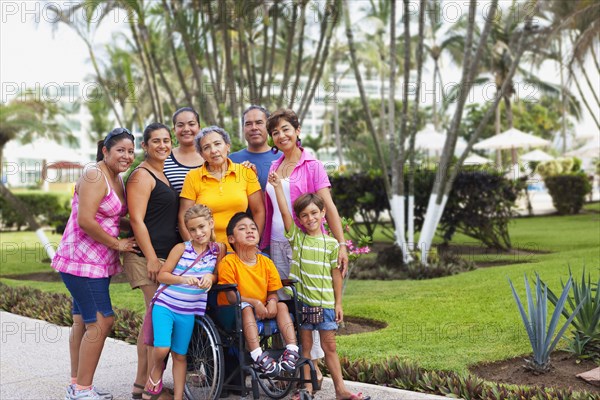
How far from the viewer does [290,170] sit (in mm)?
4852

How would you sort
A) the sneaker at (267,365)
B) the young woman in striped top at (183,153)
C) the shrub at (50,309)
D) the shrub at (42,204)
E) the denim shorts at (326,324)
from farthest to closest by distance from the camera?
the shrub at (42,204) < the shrub at (50,309) < the young woman in striped top at (183,153) < the denim shorts at (326,324) < the sneaker at (267,365)

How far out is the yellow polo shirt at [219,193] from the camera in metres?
4.63

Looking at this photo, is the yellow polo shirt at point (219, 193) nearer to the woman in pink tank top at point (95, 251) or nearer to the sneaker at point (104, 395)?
the woman in pink tank top at point (95, 251)

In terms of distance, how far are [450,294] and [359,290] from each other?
1447 millimetres

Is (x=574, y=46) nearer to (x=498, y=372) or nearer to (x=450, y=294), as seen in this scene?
(x=450, y=294)

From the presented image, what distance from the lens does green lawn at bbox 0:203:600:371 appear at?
5.88 meters

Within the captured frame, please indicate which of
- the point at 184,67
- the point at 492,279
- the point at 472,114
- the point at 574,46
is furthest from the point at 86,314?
the point at 472,114

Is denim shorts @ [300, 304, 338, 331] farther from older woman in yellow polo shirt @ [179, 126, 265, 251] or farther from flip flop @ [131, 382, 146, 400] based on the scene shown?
flip flop @ [131, 382, 146, 400]

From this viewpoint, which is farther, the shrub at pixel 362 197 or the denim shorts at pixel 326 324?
the shrub at pixel 362 197

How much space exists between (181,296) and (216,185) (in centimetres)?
75

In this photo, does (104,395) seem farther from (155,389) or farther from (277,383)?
(277,383)

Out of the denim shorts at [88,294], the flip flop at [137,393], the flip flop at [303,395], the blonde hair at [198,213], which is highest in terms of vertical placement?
the blonde hair at [198,213]

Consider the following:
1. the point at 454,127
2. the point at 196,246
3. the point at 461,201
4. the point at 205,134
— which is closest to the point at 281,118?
the point at 205,134

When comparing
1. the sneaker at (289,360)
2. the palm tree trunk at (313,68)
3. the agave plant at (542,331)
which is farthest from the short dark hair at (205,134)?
the palm tree trunk at (313,68)
